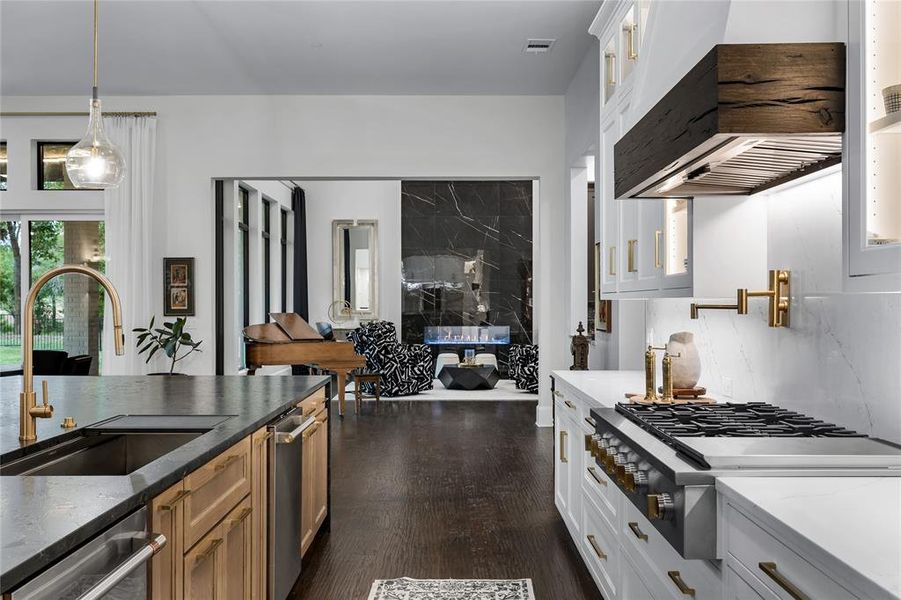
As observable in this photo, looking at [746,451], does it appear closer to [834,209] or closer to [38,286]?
[834,209]

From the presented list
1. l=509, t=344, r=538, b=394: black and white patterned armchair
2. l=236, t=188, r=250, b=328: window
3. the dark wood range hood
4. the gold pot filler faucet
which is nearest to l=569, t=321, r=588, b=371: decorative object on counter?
the dark wood range hood

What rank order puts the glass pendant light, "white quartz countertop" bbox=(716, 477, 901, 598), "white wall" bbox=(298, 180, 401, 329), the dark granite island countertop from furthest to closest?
1. "white wall" bbox=(298, 180, 401, 329)
2. the glass pendant light
3. the dark granite island countertop
4. "white quartz countertop" bbox=(716, 477, 901, 598)

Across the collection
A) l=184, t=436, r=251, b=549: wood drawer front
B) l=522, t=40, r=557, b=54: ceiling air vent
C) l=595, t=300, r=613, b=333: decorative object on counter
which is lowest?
l=184, t=436, r=251, b=549: wood drawer front

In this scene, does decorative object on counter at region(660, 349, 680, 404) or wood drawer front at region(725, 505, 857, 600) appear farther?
decorative object on counter at region(660, 349, 680, 404)

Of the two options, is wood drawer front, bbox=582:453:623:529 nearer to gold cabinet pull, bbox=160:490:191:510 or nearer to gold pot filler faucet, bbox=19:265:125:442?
gold cabinet pull, bbox=160:490:191:510

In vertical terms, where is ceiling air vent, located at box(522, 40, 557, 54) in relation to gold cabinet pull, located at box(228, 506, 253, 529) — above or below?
above

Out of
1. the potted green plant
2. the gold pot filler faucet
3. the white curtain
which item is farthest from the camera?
the white curtain

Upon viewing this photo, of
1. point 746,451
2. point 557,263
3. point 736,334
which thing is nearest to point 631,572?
point 746,451

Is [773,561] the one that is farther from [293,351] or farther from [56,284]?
[56,284]

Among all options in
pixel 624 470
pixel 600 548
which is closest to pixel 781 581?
pixel 624 470

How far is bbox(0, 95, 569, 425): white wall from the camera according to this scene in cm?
667

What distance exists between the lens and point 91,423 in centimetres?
211

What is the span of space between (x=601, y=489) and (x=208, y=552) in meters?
1.50

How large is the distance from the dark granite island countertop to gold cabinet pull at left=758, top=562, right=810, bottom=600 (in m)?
1.24
